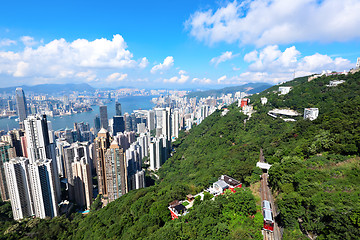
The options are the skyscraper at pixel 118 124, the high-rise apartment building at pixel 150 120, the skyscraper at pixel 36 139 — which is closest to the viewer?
the skyscraper at pixel 36 139

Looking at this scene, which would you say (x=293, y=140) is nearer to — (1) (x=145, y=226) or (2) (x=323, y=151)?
(2) (x=323, y=151)

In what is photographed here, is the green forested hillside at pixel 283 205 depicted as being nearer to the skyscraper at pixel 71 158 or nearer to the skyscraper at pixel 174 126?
the skyscraper at pixel 71 158

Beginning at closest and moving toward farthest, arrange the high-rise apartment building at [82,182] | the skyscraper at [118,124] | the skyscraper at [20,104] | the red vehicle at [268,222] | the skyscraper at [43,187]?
the red vehicle at [268,222]
the skyscraper at [43,187]
the high-rise apartment building at [82,182]
the skyscraper at [118,124]
the skyscraper at [20,104]

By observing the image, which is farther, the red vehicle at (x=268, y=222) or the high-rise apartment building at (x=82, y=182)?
the high-rise apartment building at (x=82, y=182)

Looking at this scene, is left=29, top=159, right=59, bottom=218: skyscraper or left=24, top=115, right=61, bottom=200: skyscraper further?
left=24, top=115, right=61, bottom=200: skyscraper

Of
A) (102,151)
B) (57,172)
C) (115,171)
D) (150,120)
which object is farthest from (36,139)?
(150,120)

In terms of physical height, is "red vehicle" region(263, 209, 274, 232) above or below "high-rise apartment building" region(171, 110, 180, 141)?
above

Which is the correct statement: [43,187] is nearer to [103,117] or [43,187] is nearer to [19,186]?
[19,186]

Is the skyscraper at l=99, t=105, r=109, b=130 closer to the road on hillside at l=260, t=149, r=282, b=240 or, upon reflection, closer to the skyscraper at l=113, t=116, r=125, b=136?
the skyscraper at l=113, t=116, r=125, b=136

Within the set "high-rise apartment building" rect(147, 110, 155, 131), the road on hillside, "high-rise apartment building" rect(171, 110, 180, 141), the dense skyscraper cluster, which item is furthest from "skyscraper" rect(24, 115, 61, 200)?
"high-rise apartment building" rect(147, 110, 155, 131)

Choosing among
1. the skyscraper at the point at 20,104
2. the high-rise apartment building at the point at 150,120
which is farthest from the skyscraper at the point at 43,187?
the skyscraper at the point at 20,104

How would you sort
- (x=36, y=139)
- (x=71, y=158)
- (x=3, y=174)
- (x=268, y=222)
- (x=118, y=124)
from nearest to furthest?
(x=268, y=222), (x=3, y=174), (x=36, y=139), (x=71, y=158), (x=118, y=124)

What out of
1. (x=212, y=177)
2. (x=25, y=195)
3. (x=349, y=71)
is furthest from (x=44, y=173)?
(x=349, y=71)
